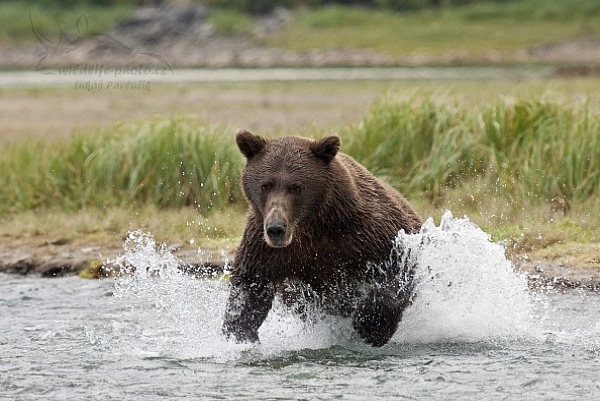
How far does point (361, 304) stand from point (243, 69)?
135 feet

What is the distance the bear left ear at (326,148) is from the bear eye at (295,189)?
0.32 m

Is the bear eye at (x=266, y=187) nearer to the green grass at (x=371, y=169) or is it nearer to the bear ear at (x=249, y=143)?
the bear ear at (x=249, y=143)

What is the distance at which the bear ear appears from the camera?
8062 millimetres

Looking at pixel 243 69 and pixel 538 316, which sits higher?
pixel 243 69

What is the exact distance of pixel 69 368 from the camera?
808 centimetres

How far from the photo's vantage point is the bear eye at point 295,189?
791 centimetres

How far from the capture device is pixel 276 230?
7547mm

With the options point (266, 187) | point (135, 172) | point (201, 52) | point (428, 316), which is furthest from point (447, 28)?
point (266, 187)

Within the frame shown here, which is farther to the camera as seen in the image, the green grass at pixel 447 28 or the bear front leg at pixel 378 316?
the green grass at pixel 447 28

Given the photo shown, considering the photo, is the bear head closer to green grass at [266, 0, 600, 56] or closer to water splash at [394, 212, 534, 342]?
water splash at [394, 212, 534, 342]

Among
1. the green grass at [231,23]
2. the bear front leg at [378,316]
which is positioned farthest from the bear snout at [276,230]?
the green grass at [231,23]

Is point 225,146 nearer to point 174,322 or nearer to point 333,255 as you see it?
point 174,322

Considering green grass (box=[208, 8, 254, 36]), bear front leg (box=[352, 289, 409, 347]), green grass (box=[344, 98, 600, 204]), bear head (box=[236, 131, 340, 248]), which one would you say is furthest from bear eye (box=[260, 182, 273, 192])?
green grass (box=[208, 8, 254, 36])

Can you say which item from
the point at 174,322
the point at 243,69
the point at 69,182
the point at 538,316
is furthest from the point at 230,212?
the point at 243,69
